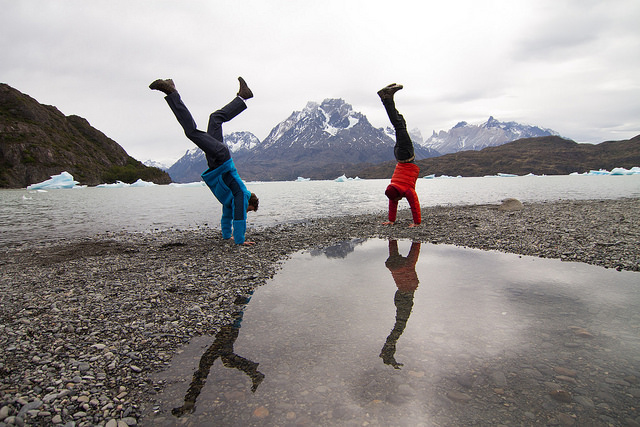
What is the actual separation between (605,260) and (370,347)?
8.45m

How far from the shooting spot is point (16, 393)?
13.3ft

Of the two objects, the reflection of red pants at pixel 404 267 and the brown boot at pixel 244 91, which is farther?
the brown boot at pixel 244 91

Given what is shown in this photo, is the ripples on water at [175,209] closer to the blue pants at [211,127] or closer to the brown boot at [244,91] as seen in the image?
the blue pants at [211,127]

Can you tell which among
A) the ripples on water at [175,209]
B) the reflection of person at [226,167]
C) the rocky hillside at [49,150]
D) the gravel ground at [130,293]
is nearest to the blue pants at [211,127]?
the reflection of person at [226,167]

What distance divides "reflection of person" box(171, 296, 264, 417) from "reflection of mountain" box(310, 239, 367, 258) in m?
5.94

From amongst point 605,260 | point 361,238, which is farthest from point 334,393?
point 361,238

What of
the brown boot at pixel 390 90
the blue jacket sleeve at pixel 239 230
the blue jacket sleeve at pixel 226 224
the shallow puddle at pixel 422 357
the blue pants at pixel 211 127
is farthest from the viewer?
the brown boot at pixel 390 90

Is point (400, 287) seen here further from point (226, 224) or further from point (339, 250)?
point (226, 224)

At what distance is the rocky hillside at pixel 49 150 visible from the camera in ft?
438

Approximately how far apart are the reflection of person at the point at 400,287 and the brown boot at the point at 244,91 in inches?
341

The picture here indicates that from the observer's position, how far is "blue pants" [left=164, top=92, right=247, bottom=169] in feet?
38.5

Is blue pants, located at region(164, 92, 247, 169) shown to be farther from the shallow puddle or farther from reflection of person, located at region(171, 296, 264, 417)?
reflection of person, located at region(171, 296, 264, 417)

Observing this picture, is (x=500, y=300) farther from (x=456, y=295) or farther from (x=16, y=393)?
(x=16, y=393)

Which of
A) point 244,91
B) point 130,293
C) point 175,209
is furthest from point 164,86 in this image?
point 175,209
